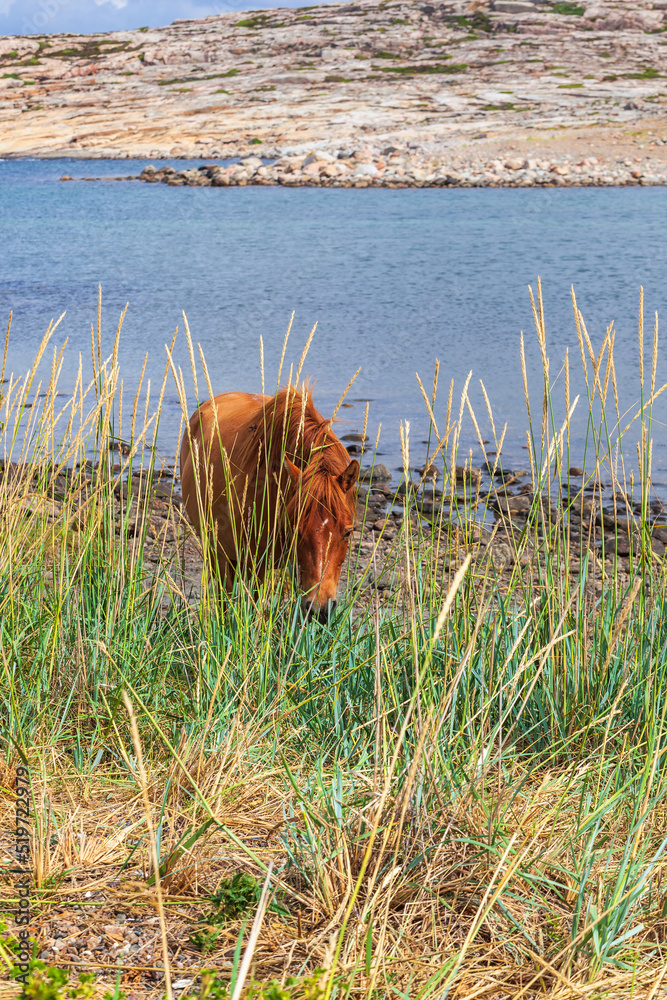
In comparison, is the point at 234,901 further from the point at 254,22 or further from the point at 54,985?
the point at 254,22

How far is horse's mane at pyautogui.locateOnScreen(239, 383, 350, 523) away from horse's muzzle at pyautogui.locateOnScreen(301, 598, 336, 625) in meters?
0.29

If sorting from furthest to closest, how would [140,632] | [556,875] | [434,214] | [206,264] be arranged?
[434,214] < [206,264] < [140,632] < [556,875]

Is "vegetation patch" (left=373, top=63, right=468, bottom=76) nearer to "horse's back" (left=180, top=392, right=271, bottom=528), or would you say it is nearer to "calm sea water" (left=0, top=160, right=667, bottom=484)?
"calm sea water" (left=0, top=160, right=667, bottom=484)

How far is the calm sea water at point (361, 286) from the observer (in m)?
8.73

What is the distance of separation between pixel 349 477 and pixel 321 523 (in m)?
0.19

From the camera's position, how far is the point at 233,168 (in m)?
33.7

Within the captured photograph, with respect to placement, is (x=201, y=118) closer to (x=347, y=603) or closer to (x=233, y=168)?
(x=233, y=168)

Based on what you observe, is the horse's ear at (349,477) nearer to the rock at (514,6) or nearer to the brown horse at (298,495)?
the brown horse at (298,495)

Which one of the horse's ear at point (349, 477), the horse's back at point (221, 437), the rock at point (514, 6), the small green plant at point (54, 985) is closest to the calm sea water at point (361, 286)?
the horse's back at point (221, 437)

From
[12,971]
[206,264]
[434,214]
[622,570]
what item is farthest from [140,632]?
[434,214]

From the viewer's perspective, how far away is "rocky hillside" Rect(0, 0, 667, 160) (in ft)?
147

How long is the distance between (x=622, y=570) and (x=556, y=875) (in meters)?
3.49

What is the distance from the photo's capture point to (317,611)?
2768mm

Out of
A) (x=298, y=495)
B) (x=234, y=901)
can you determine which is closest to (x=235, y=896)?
(x=234, y=901)
